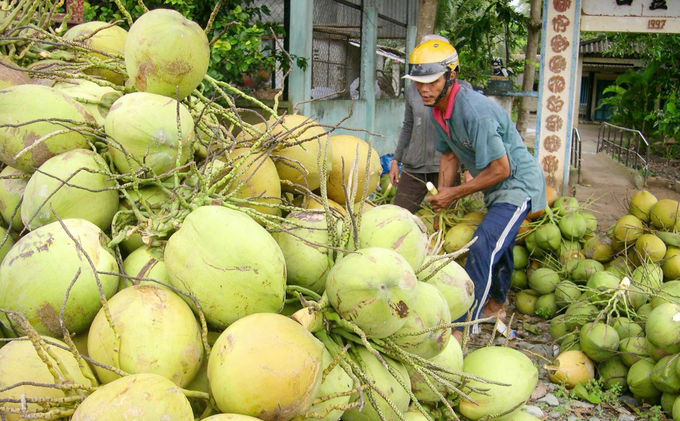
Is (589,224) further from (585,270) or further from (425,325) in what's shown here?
(425,325)

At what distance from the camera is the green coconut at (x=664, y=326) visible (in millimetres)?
2715

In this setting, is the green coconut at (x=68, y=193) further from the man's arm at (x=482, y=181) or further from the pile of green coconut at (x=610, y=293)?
the man's arm at (x=482, y=181)

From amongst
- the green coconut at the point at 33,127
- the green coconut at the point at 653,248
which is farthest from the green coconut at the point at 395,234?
the green coconut at the point at 653,248

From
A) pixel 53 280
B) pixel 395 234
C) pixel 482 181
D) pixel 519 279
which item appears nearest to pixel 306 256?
pixel 395 234

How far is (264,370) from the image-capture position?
1.07 meters

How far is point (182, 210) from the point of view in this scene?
1.38 meters

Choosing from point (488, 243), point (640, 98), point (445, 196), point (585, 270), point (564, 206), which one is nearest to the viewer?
point (488, 243)

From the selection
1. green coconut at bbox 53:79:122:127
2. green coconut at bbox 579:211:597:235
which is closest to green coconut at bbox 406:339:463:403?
green coconut at bbox 53:79:122:127

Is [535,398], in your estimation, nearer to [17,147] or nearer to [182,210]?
[182,210]

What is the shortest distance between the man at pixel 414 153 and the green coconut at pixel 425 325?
3.13 meters

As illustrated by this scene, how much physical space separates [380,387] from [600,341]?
218cm

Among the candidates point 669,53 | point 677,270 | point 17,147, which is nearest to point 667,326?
point 677,270

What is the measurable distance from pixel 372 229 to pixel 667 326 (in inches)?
78.4

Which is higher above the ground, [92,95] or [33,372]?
[92,95]
